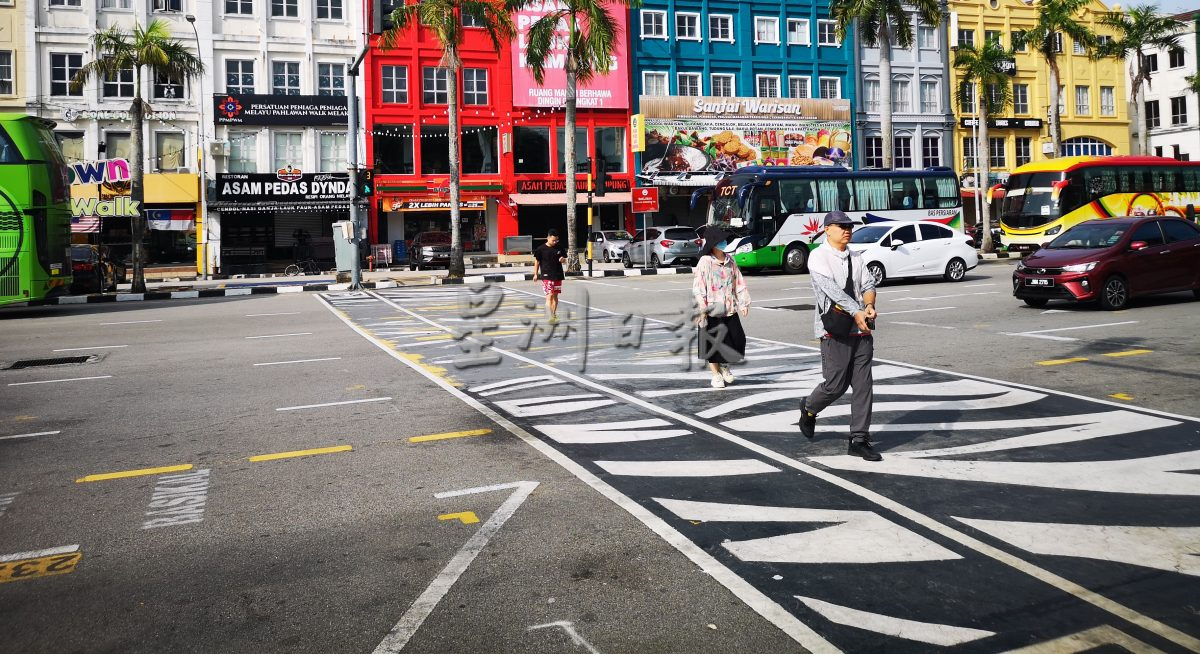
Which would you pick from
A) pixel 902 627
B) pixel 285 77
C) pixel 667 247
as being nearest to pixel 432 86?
pixel 285 77

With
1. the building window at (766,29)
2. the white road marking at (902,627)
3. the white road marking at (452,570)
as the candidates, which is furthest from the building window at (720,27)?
the white road marking at (902,627)

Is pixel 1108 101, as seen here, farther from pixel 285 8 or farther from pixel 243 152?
pixel 243 152

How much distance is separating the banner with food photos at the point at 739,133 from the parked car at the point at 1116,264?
99.8 ft

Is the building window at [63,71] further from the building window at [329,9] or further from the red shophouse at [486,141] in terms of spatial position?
the red shophouse at [486,141]

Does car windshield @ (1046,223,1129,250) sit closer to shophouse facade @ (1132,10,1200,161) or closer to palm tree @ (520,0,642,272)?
palm tree @ (520,0,642,272)

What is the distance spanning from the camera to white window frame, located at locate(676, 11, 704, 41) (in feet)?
158

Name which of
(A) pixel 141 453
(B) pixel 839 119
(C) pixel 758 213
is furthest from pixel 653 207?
(A) pixel 141 453

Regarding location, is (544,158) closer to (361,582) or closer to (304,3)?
(304,3)

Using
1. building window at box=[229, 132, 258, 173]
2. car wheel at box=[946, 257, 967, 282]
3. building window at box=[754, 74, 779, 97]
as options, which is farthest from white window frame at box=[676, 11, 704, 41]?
car wheel at box=[946, 257, 967, 282]

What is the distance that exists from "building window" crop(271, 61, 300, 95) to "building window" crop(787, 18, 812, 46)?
984 inches

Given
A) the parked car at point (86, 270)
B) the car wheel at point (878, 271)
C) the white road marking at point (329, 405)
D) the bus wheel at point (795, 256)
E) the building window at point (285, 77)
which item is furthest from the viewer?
the building window at point (285, 77)

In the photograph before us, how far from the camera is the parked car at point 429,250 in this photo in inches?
1574

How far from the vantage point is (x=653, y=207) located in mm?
46656

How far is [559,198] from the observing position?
45.7m
